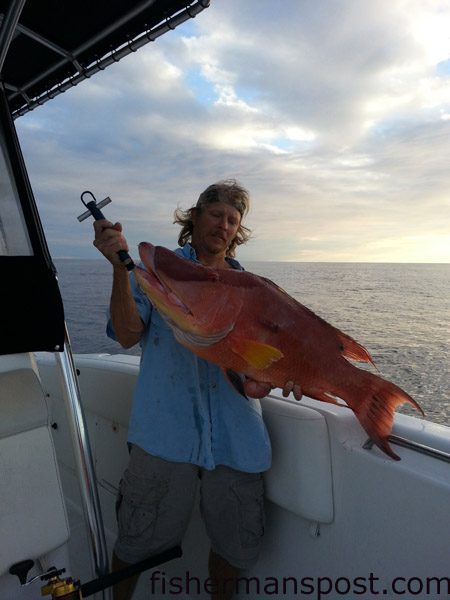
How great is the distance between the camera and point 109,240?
1.62 m

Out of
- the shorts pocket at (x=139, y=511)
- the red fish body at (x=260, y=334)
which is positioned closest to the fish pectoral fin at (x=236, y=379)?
the red fish body at (x=260, y=334)

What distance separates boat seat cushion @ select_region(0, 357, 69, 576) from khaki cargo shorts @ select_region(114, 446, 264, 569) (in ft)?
1.18

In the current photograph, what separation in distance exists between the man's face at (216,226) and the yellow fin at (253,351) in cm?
84

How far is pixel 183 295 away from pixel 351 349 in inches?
28.0

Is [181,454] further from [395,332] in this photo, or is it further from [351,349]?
[395,332]

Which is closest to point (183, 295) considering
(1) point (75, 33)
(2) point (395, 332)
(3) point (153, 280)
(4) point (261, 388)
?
(3) point (153, 280)

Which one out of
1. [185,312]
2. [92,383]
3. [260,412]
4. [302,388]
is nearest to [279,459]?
[260,412]

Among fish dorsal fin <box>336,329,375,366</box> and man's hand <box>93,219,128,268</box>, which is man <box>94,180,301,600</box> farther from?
fish dorsal fin <box>336,329,375,366</box>

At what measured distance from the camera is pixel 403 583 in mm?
1726

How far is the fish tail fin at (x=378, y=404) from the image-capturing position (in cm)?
161

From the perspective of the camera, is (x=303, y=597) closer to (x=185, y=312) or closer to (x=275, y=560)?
Answer: (x=275, y=560)

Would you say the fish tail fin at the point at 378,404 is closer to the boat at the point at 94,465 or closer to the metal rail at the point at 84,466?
the boat at the point at 94,465

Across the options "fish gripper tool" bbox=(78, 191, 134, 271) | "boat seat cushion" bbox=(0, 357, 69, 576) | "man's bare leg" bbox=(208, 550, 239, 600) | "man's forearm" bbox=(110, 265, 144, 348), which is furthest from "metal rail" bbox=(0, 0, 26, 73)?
"man's bare leg" bbox=(208, 550, 239, 600)

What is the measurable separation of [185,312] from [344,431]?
1050mm
